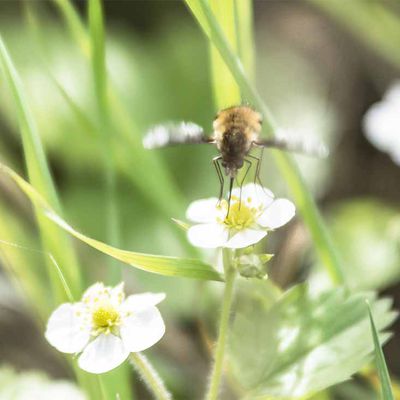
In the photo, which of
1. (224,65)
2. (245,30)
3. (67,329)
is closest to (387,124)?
(245,30)

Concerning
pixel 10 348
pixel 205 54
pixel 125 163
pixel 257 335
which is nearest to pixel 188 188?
pixel 125 163

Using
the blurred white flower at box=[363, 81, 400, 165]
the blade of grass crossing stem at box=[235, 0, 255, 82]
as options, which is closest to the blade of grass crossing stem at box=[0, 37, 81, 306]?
the blade of grass crossing stem at box=[235, 0, 255, 82]

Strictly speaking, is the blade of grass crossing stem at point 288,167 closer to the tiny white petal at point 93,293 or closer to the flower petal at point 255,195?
the flower petal at point 255,195

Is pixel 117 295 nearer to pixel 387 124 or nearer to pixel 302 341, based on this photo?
pixel 302 341

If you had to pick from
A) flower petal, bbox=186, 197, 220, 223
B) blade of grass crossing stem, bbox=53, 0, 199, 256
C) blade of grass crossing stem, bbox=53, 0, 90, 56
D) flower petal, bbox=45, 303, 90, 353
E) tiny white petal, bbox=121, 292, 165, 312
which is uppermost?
blade of grass crossing stem, bbox=53, 0, 90, 56

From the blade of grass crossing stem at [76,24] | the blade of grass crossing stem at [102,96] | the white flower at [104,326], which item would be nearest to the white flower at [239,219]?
the white flower at [104,326]

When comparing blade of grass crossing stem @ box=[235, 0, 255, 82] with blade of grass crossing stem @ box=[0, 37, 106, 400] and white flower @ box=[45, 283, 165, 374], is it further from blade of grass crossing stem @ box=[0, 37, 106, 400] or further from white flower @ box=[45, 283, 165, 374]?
white flower @ box=[45, 283, 165, 374]

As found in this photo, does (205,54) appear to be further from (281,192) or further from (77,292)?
(77,292)
